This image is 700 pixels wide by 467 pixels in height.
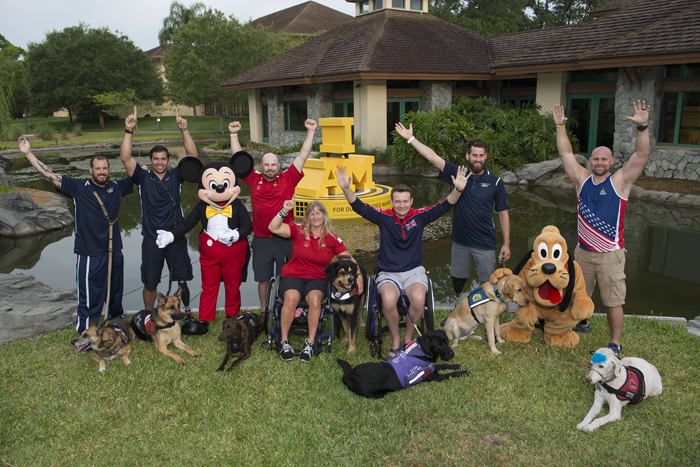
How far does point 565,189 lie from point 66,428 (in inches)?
480

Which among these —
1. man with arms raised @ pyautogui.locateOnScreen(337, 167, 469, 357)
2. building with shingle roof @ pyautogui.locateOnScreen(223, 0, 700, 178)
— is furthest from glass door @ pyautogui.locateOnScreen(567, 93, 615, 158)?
man with arms raised @ pyautogui.locateOnScreen(337, 167, 469, 357)

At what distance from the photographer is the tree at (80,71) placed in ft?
129

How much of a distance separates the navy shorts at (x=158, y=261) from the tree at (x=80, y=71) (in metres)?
40.2

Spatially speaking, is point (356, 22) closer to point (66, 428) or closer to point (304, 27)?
point (66, 428)

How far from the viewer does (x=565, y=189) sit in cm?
1265

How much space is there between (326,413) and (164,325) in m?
1.69

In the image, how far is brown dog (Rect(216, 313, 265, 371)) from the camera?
3.95 m

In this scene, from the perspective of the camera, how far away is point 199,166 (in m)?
4.73

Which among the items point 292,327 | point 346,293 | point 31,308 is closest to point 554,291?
point 346,293

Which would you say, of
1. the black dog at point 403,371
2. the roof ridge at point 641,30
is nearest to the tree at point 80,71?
the roof ridge at point 641,30

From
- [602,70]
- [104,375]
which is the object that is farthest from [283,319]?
[602,70]

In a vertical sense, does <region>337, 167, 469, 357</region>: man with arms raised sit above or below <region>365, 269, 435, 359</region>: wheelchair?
above

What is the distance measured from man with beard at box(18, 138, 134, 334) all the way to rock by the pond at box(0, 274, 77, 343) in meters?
0.56

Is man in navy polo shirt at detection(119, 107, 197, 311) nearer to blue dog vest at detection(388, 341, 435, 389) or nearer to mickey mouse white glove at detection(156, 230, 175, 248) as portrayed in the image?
mickey mouse white glove at detection(156, 230, 175, 248)
